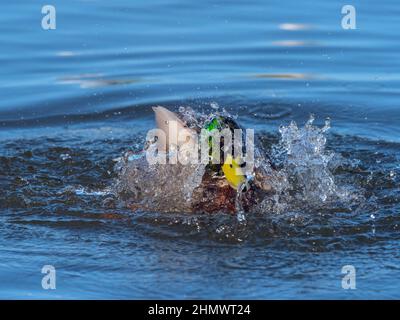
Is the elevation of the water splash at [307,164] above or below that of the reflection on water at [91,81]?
below

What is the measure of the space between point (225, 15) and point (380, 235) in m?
Result: 5.91

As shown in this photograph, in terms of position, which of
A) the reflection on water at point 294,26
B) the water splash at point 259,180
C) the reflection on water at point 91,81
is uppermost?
the reflection on water at point 294,26

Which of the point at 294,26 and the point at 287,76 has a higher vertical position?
the point at 294,26

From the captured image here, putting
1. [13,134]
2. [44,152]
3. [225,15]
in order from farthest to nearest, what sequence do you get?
[225,15], [13,134], [44,152]

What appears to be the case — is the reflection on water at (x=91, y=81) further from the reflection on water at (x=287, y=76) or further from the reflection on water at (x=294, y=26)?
the reflection on water at (x=294, y=26)

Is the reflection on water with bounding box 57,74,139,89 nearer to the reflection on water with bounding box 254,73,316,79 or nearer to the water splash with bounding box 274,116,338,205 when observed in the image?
the reflection on water with bounding box 254,73,316,79

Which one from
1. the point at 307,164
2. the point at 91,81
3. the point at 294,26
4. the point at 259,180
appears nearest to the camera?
the point at 259,180

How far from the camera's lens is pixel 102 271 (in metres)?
5.55

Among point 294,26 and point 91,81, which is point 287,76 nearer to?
point 294,26

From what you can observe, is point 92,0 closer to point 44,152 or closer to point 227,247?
point 44,152

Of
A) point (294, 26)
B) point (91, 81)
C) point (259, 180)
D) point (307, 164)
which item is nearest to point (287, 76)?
point (294, 26)

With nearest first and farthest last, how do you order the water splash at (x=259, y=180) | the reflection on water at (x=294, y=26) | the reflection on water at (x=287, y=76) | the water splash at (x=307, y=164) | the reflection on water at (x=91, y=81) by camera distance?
the water splash at (x=259, y=180), the water splash at (x=307, y=164), the reflection on water at (x=91, y=81), the reflection on water at (x=287, y=76), the reflection on water at (x=294, y=26)

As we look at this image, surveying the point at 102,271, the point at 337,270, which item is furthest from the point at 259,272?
the point at 102,271

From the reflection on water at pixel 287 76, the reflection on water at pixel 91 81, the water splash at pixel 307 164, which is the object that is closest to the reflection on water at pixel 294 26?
the reflection on water at pixel 287 76
